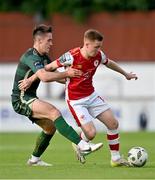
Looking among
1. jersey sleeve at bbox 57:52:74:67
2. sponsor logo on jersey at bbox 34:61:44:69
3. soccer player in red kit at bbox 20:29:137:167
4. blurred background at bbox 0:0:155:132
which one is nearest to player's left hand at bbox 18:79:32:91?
sponsor logo on jersey at bbox 34:61:44:69

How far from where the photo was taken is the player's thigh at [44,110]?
47.2ft

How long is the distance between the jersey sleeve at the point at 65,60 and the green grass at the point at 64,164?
1597 mm

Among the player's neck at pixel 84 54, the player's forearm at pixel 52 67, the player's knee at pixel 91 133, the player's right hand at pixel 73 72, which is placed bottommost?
the player's knee at pixel 91 133

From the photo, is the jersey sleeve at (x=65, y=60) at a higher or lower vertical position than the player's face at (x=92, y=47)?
lower

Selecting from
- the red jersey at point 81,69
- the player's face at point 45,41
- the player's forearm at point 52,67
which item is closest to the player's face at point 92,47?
the red jersey at point 81,69

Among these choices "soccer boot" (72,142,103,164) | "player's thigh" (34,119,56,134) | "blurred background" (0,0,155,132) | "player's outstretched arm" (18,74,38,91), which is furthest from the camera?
"blurred background" (0,0,155,132)

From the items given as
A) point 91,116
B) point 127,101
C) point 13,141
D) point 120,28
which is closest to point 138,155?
point 91,116

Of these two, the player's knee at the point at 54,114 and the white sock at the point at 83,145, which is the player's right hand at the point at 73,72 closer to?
the player's knee at the point at 54,114

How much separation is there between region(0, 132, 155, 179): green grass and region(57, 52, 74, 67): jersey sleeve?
1597 millimetres

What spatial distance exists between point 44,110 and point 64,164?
1339 millimetres

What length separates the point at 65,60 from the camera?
1458 cm

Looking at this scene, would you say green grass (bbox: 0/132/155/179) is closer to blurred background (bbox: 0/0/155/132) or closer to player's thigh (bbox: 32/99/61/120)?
player's thigh (bbox: 32/99/61/120)

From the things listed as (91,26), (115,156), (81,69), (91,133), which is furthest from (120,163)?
(91,26)

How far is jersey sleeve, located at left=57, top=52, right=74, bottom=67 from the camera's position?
14.5m
